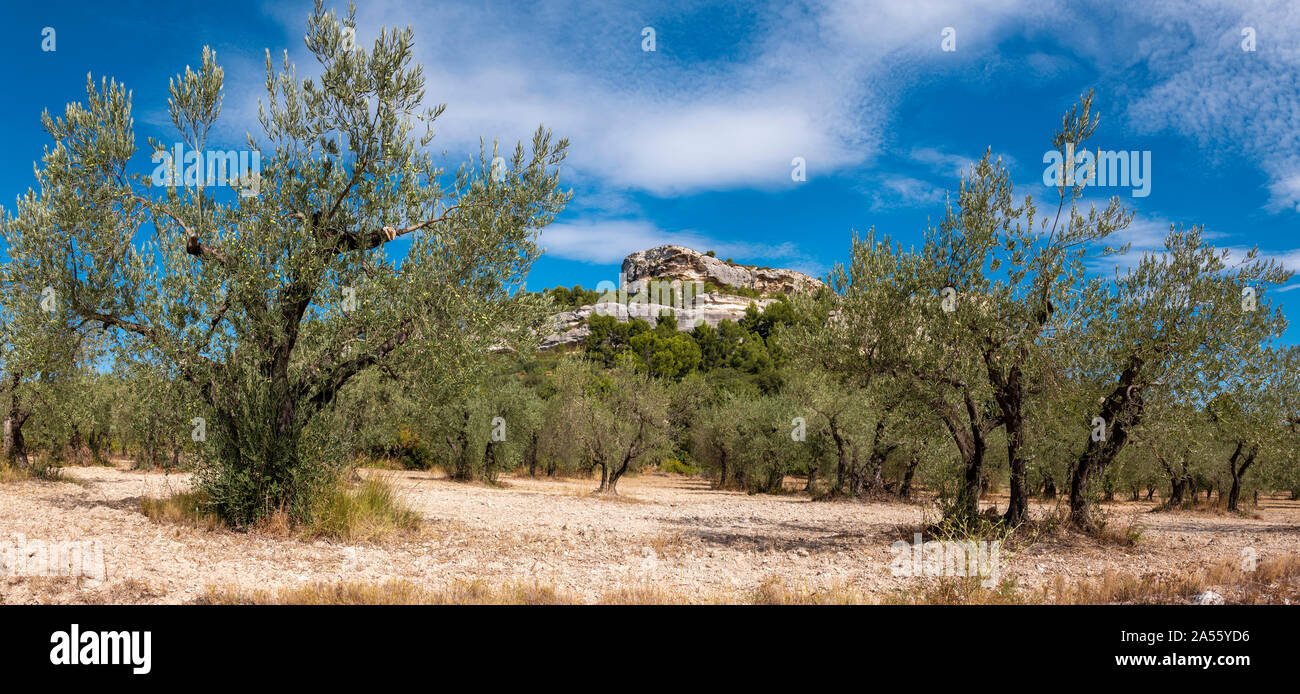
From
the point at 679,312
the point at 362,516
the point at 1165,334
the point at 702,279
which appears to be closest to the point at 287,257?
the point at 362,516

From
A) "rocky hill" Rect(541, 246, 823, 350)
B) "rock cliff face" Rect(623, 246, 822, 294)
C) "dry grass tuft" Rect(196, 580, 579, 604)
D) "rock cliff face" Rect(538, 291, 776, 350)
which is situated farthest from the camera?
"rock cliff face" Rect(623, 246, 822, 294)

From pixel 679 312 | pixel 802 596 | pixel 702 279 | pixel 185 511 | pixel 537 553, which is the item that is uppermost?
pixel 702 279

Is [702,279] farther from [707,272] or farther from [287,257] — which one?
[287,257]

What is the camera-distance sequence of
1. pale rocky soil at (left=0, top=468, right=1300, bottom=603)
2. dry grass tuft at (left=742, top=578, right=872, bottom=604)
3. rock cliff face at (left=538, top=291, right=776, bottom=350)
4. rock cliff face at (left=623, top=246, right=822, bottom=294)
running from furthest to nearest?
rock cliff face at (left=623, top=246, right=822, bottom=294)
rock cliff face at (left=538, top=291, right=776, bottom=350)
pale rocky soil at (left=0, top=468, right=1300, bottom=603)
dry grass tuft at (left=742, top=578, right=872, bottom=604)

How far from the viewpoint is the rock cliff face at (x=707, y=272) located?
165 meters

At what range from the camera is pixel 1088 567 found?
13.6 m

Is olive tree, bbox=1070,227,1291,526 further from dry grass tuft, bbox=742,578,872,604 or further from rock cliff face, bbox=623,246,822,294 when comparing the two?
rock cliff face, bbox=623,246,822,294

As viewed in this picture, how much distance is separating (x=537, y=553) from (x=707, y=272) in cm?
15553

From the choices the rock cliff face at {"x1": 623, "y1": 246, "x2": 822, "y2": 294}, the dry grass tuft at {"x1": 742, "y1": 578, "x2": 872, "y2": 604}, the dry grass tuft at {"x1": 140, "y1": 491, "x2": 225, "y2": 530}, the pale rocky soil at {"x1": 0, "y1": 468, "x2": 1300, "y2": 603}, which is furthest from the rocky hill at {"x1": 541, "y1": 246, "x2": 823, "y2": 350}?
the dry grass tuft at {"x1": 742, "y1": 578, "x2": 872, "y2": 604}

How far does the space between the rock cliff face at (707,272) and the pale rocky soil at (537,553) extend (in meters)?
140

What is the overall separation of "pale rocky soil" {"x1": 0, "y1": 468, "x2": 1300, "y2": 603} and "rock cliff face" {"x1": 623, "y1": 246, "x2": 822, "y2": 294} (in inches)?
5496

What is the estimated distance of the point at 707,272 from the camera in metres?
167

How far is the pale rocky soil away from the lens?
974 cm

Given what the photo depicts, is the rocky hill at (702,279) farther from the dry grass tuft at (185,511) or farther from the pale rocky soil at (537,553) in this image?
the dry grass tuft at (185,511)
